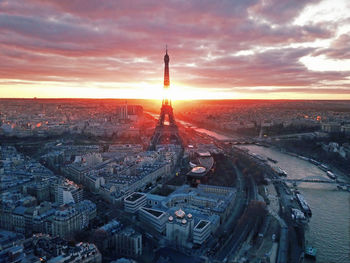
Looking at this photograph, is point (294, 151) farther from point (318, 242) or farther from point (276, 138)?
point (318, 242)

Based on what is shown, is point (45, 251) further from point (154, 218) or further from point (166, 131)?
point (166, 131)

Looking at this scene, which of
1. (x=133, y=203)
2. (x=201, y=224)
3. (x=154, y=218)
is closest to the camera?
(x=201, y=224)

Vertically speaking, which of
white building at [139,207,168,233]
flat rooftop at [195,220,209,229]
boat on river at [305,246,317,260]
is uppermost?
flat rooftop at [195,220,209,229]

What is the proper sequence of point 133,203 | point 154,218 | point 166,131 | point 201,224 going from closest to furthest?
1. point 201,224
2. point 154,218
3. point 133,203
4. point 166,131

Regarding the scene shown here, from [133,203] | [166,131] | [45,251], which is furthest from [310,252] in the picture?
[166,131]

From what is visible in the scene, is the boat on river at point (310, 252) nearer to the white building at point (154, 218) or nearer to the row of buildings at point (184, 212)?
the row of buildings at point (184, 212)

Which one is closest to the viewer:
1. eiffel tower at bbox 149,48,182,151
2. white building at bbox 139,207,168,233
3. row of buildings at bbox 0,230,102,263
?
row of buildings at bbox 0,230,102,263

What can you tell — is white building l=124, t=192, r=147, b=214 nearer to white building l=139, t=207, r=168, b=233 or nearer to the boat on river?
white building l=139, t=207, r=168, b=233

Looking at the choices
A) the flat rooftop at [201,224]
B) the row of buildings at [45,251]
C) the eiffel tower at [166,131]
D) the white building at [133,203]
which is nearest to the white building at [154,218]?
the white building at [133,203]

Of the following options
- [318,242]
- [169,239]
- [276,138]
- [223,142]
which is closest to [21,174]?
[169,239]

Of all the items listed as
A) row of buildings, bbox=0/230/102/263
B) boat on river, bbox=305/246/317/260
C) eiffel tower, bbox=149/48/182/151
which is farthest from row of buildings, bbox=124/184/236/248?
eiffel tower, bbox=149/48/182/151

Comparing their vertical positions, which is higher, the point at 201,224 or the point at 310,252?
the point at 201,224
